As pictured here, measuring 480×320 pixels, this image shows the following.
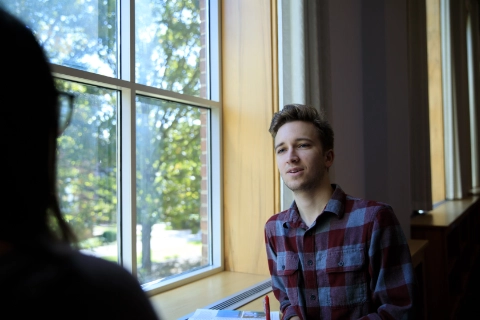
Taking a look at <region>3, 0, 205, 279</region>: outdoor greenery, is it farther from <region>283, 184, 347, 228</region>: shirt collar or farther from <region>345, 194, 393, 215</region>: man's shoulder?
<region>345, 194, 393, 215</region>: man's shoulder

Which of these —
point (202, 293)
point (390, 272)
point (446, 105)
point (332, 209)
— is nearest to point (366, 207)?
point (332, 209)

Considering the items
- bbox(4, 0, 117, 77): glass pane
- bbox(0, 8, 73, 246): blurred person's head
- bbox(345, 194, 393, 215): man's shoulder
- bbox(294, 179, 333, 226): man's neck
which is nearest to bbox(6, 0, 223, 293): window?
bbox(4, 0, 117, 77): glass pane

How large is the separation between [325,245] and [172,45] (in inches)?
46.8

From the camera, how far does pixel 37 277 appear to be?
0.36 m

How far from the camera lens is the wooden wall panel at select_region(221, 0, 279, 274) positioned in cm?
229

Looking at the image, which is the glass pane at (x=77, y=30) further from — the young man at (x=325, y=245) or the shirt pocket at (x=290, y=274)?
the shirt pocket at (x=290, y=274)

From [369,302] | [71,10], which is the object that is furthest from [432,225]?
[71,10]

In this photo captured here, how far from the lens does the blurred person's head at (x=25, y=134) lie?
1.22 feet

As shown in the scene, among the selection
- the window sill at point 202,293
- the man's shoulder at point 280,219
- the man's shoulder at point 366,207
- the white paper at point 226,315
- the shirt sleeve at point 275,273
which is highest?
the man's shoulder at point 366,207

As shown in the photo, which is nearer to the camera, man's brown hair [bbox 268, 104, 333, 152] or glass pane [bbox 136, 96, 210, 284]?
man's brown hair [bbox 268, 104, 333, 152]

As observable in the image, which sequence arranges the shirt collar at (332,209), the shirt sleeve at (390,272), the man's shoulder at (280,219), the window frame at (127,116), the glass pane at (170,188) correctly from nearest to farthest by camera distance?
the shirt sleeve at (390,272) → the shirt collar at (332,209) → the man's shoulder at (280,219) → the window frame at (127,116) → the glass pane at (170,188)

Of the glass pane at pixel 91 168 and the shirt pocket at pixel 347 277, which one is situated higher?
the glass pane at pixel 91 168

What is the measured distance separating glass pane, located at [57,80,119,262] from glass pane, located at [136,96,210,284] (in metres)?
0.14

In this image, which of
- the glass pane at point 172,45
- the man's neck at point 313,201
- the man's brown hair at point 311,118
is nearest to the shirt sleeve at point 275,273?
the man's neck at point 313,201
